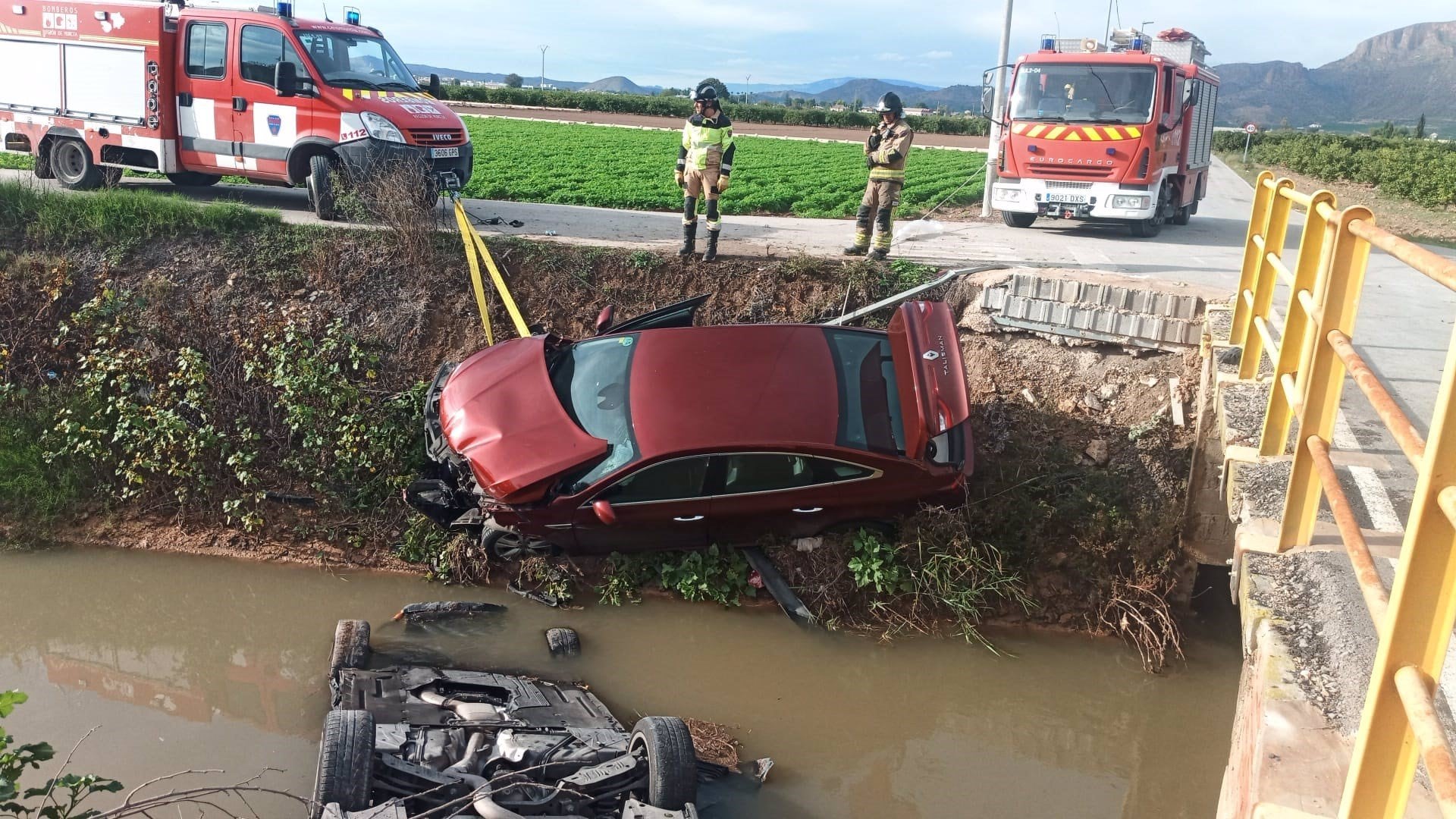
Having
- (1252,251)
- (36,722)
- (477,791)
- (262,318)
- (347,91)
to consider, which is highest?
(347,91)

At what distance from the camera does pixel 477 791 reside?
4.50 metres

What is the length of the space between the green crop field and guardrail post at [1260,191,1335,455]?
11429 mm

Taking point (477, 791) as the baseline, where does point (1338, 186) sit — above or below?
above

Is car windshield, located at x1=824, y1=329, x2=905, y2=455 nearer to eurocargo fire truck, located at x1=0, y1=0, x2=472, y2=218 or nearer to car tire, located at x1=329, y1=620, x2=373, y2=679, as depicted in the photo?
car tire, located at x1=329, y1=620, x2=373, y2=679

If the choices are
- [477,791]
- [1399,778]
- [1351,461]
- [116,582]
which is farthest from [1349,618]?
[116,582]

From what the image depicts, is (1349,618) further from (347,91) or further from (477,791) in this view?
(347,91)

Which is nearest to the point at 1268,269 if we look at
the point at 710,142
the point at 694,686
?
the point at 694,686

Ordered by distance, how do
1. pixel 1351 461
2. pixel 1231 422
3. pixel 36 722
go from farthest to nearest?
pixel 36 722, pixel 1231 422, pixel 1351 461

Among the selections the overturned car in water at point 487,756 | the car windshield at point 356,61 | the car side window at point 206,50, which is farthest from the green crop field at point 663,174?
A: the overturned car in water at point 487,756

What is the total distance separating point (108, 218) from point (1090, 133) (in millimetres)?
11248

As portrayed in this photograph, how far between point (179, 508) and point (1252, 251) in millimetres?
8266

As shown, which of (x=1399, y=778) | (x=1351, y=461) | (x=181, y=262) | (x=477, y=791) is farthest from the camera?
(x=181, y=262)

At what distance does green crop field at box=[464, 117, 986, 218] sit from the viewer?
15961 mm

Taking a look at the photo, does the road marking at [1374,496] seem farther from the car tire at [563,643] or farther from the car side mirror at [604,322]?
the car side mirror at [604,322]
